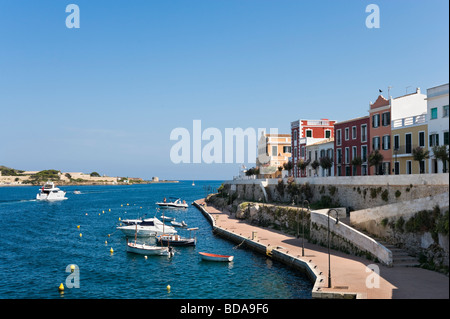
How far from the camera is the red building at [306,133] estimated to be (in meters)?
67.1

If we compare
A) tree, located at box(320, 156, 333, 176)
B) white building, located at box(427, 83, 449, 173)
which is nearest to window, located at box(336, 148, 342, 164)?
tree, located at box(320, 156, 333, 176)

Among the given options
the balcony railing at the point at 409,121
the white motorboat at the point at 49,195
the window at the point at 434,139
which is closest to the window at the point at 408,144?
the balcony railing at the point at 409,121

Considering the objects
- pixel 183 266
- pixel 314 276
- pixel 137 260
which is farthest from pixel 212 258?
pixel 314 276

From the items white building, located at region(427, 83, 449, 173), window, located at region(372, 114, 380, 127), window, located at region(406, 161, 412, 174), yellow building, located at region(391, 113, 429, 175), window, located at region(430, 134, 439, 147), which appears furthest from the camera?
window, located at region(372, 114, 380, 127)

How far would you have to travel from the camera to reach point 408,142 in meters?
43.0

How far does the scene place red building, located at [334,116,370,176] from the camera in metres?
50.8

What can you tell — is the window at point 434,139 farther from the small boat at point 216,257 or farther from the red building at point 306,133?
the red building at point 306,133

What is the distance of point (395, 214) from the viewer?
99.5 feet

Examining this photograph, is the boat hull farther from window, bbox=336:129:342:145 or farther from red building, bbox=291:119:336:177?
red building, bbox=291:119:336:177

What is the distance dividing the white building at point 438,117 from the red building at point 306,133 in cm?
2814

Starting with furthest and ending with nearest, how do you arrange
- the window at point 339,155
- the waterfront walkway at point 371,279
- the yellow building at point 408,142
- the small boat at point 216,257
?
Answer: the window at point 339,155
the yellow building at point 408,142
the small boat at point 216,257
the waterfront walkway at point 371,279

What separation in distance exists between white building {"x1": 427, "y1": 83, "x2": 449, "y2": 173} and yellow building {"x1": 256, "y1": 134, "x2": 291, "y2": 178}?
40.7m

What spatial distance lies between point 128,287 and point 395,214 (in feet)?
72.4

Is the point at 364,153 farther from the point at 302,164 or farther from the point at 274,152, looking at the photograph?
the point at 274,152
